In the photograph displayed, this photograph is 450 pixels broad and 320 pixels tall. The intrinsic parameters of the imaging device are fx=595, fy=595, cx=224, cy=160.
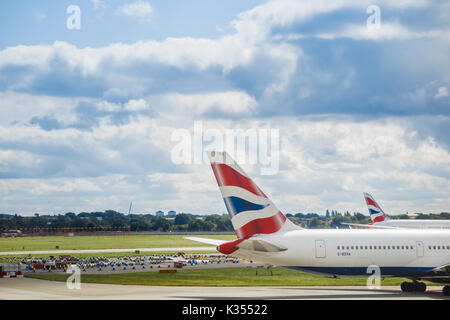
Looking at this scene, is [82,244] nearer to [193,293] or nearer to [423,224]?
[423,224]

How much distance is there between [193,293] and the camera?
41.1 meters

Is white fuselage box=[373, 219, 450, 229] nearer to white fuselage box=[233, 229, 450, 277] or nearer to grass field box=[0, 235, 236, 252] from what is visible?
grass field box=[0, 235, 236, 252]

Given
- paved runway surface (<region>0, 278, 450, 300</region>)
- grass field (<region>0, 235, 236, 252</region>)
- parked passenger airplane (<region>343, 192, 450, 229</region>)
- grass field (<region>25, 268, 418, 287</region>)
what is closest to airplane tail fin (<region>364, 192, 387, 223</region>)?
parked passenger airplane (<region>343, 192, 450, 229</region>)

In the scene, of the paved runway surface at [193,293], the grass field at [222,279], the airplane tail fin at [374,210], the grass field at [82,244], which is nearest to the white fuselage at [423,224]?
the airplane tail fin at [374,210]

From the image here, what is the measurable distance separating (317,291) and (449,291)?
30.4 ft

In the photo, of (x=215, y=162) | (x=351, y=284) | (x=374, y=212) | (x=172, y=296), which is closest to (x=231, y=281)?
(x=351, y=284)

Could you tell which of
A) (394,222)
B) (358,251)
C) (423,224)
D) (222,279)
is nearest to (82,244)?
(394,222)

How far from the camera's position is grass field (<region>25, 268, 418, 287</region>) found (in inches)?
1984

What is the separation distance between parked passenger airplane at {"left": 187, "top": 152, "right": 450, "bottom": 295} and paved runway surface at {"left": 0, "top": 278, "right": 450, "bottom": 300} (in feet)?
5.95

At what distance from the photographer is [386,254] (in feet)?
137

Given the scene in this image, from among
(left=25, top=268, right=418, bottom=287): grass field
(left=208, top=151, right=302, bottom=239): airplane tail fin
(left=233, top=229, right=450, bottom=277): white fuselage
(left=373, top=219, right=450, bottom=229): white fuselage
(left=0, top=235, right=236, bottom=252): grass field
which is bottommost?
(left=0, top=235, right=236, bottom=252): grass field

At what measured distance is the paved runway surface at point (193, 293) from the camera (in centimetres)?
3879

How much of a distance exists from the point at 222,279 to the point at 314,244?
17.7 meters

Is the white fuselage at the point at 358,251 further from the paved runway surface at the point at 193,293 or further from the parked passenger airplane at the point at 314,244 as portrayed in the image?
the paved runway surface at the point at 193,293
